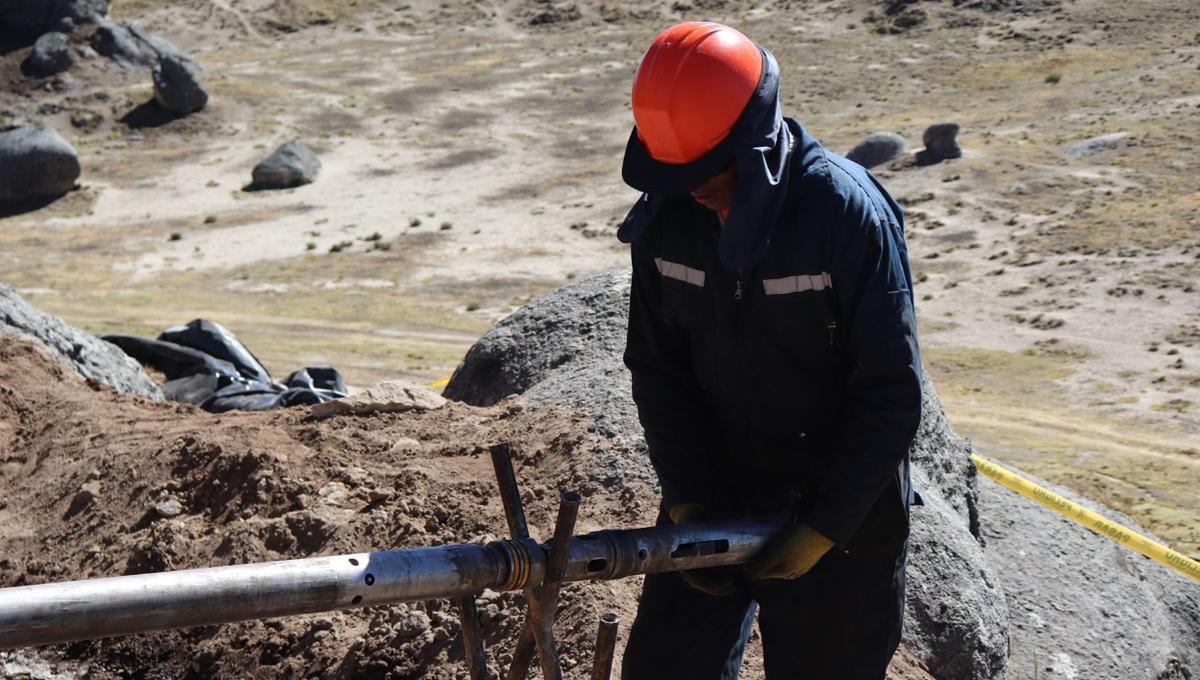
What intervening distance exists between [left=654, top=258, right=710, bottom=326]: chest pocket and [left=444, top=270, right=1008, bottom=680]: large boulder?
1880 mm

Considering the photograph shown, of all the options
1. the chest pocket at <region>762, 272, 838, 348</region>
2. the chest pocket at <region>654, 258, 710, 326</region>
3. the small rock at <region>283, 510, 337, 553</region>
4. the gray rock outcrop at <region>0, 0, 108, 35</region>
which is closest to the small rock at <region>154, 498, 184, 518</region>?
the small rock at <region>283, 510, 337, 553</region>

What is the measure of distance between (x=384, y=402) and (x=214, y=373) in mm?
3835

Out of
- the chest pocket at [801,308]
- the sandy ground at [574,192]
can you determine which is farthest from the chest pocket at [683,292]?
the sandy ground at [574,192]

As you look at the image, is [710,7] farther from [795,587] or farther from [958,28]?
[795,587]

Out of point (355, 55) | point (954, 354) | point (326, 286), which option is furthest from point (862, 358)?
point (355, 55)

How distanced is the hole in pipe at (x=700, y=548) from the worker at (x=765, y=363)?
13 centimetres

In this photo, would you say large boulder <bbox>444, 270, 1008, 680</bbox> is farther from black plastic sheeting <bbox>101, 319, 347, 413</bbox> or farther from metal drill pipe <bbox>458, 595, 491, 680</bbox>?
A: metal drill pipe <bbox>458, 595, 491, 680</bbox>

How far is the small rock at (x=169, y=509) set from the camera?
5.11m

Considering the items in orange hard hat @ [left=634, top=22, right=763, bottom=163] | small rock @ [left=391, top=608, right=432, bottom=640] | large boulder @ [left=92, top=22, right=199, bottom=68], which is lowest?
large boulder @ [left=92, top=22, right=199, bottom=68]

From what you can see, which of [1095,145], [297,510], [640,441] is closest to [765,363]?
[640,441]

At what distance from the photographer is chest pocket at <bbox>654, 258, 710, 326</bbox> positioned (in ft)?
10.1

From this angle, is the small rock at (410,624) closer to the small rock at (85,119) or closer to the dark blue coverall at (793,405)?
the dark blue coverall at (793,405)

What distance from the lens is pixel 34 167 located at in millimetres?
24672

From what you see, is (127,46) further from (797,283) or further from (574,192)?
(797,283)
